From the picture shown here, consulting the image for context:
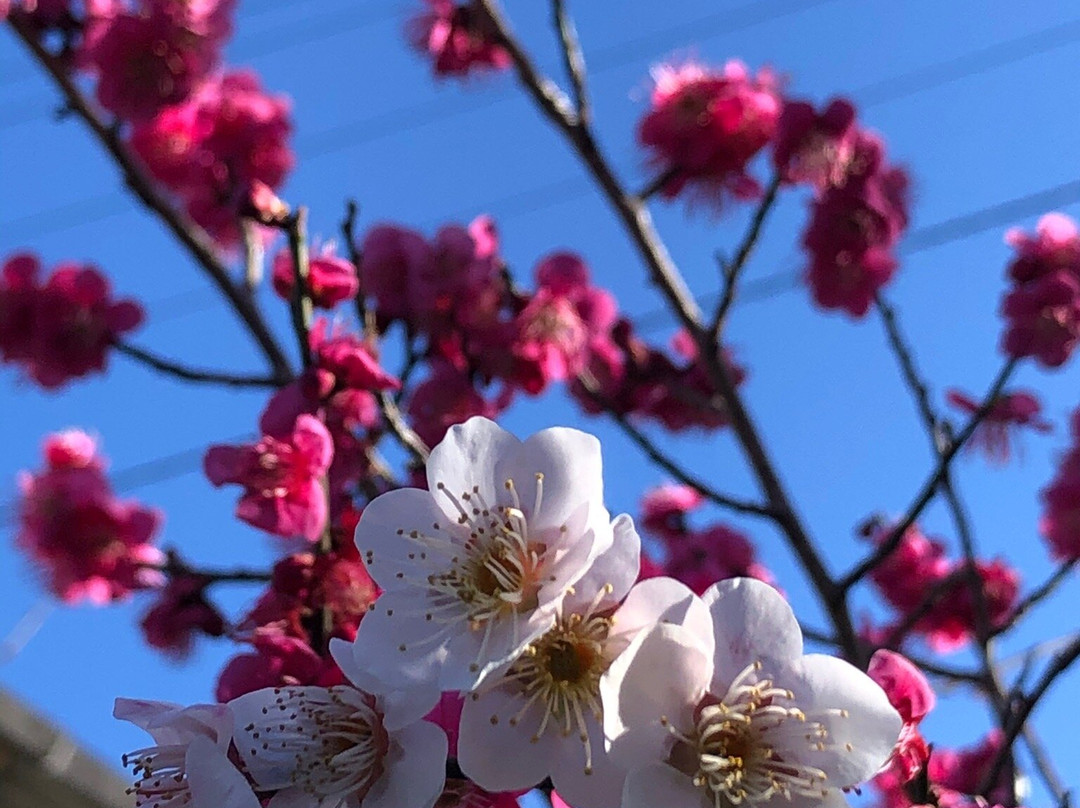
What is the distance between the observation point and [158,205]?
5.85 feet

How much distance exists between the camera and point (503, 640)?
1.97ft

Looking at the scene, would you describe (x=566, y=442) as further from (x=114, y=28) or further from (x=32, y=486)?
(x=32, y=486)

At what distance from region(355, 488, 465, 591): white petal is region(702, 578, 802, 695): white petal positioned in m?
0.18

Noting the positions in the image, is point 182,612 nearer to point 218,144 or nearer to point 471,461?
point 471,461

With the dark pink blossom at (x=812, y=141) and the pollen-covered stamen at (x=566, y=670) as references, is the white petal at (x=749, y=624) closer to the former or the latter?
the pollen-covered stamen at (x=566, y=670)

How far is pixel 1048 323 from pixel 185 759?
4.53ft

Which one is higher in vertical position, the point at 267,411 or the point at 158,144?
the point at 267,411

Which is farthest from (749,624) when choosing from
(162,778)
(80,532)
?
(80,532)

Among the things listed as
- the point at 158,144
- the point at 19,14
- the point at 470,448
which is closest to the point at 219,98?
the point at 158,144

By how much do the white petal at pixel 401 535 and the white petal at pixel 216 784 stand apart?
14cm

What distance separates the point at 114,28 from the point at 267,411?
1310 millimetres

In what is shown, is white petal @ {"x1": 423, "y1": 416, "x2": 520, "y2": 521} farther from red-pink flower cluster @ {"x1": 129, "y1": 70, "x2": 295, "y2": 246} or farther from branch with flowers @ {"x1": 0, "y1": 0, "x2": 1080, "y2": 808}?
red-pink flower cluster @ {"x1": 129, "y1": 70, "x2": 295, "y2": 246}

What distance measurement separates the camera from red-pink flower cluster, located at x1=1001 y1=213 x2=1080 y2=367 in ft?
5.01

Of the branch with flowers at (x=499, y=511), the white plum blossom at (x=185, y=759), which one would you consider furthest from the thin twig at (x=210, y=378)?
the white plum blossom at (x=185, y=759)
